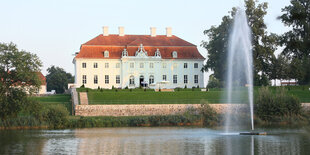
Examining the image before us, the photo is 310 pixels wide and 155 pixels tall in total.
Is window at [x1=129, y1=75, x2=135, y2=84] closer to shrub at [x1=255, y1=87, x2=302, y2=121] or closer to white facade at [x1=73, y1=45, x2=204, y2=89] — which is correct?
white facade at [x1=73, y1=45, x2=204, y2=89]

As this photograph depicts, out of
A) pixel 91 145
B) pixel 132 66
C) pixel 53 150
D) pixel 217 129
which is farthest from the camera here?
pixel 132 66

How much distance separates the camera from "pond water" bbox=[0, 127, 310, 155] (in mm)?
24875

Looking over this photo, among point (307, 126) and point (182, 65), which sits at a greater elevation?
point (182, 65)

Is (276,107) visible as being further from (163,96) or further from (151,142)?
(151,142)

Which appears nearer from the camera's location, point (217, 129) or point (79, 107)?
point (217, 129)

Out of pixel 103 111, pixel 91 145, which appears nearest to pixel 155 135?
pixel 91 145

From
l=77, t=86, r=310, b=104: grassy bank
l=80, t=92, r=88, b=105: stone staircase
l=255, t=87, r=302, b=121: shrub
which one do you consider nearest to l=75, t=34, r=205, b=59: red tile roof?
Result: l=77, t=86, r=310, b=104: grassy bank

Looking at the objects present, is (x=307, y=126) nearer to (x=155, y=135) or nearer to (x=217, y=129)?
(x=217, y=129)

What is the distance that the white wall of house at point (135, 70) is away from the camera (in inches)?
2446

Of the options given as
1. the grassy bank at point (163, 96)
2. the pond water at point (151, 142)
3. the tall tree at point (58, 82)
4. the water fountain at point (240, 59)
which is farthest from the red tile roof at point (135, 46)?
the pond water at point (151, 142)

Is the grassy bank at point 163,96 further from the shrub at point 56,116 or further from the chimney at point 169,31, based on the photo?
the chimney at point 169,31

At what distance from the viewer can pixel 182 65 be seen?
6450cm

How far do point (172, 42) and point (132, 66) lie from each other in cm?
608

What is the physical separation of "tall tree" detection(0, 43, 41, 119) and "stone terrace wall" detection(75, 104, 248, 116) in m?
5.89
